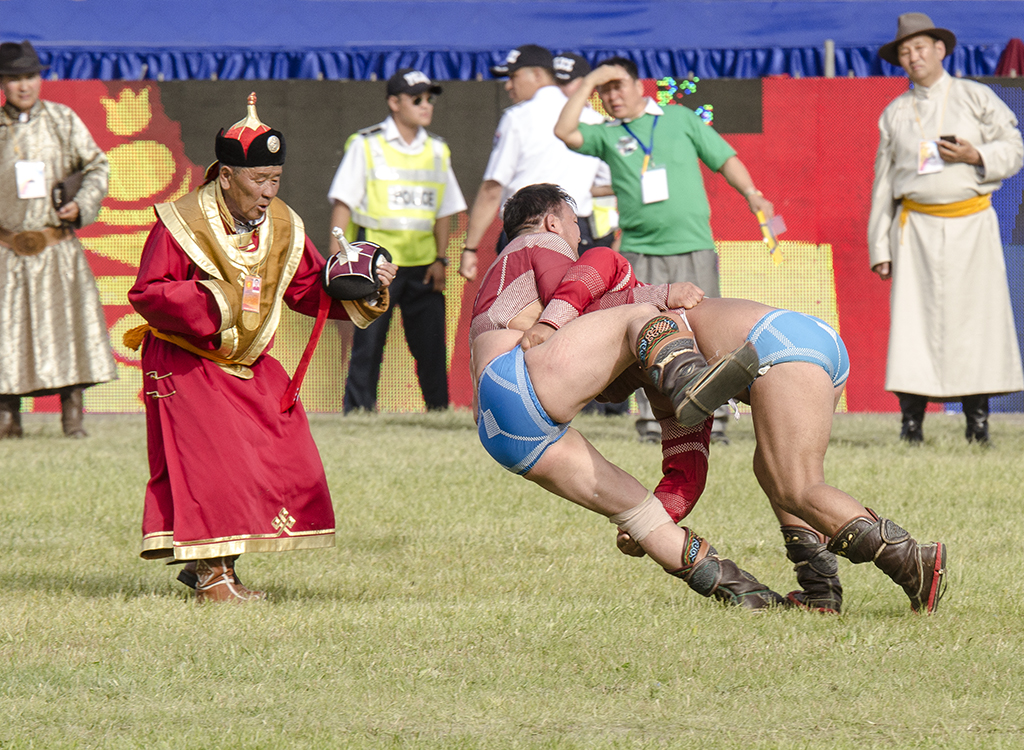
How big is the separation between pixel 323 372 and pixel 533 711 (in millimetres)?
7353

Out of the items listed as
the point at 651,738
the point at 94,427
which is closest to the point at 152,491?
the point at 651,738

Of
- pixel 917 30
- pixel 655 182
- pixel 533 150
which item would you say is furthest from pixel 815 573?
pixel 533 150

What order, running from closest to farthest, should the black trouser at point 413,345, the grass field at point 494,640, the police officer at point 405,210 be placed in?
the grass field at point 494,640 < the police officer at point 405,210 < the black trouser at point 413,345

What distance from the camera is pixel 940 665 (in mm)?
3469

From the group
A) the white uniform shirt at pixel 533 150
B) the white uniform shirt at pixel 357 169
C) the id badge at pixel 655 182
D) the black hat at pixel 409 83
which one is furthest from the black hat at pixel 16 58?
the id badge at pixel 655 182

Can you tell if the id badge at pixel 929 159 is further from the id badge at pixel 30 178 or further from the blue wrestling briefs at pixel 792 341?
the id badge at pixel 30 178

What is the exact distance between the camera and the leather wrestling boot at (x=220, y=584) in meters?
4.43

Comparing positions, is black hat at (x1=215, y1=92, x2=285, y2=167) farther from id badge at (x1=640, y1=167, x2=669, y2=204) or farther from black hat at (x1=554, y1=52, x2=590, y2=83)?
black hat at (x1=554, y1=52, x2=590, y2=83)

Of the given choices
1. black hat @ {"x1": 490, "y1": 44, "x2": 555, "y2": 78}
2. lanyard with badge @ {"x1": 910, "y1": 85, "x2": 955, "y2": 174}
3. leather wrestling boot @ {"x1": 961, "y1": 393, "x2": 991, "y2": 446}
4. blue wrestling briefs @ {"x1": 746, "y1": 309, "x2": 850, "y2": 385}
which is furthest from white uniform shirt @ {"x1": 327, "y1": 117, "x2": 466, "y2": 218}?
blue wrestling briefs @ {"x1": 746, "y1": 309, "x2": 850, "y2": 385}

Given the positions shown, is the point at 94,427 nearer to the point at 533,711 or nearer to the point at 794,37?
the point at 794,37

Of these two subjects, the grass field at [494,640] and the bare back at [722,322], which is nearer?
the grass field at [494,640]

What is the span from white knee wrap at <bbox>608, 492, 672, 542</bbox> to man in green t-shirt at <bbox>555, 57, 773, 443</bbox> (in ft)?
13.6

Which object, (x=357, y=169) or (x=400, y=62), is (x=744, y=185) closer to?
(x=357, y=169)

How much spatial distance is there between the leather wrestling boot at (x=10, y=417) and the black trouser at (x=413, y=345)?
221 cm
